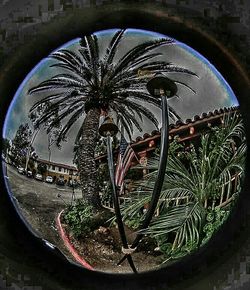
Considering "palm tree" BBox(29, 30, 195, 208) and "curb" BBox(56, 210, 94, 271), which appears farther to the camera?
"curb" BBox(56, 210, 94, 271)

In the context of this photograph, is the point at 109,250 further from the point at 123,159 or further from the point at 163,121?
the point at 163,121

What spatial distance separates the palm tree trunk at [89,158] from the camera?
207 centimetres

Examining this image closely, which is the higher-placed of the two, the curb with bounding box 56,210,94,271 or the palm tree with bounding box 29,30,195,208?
the palm tree with bounding box 29,30,195,208

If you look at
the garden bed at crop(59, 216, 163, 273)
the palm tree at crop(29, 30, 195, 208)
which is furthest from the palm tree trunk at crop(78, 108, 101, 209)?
the garden bed at crop(59, 216, 163, 273)

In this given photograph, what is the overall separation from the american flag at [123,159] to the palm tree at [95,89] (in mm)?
40

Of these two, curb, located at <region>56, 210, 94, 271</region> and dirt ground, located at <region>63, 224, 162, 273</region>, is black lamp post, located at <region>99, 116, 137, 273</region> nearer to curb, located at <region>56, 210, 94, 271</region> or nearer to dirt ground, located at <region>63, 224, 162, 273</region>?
dirt ground, located at <region>63, 224, 162, 273</region>

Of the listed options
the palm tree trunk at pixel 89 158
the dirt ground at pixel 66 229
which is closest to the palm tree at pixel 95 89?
the palm tree trunk at pixel 89 158

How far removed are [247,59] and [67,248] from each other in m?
0.89

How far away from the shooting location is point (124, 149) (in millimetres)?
2070

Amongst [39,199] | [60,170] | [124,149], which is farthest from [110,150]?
[39,199]

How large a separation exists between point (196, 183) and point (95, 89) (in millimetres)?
464

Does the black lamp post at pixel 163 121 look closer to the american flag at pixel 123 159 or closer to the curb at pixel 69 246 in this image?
the american flag at pixel 123 159

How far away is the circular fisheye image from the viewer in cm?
204

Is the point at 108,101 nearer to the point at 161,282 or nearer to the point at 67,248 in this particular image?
the point at 67,248
